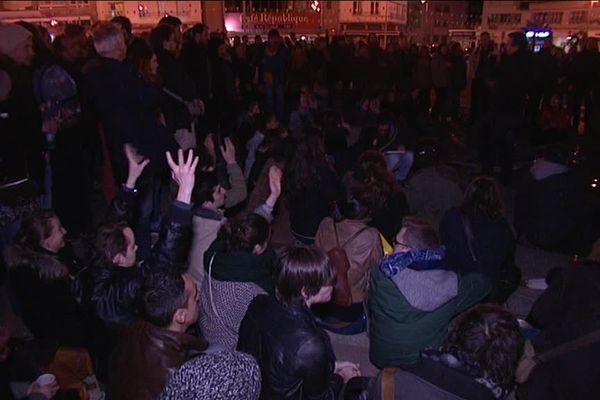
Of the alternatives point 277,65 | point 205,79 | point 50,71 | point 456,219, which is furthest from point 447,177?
point 277,65

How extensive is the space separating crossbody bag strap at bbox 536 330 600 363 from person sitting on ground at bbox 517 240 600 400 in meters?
0.01

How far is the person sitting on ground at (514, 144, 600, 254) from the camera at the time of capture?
4.98 m

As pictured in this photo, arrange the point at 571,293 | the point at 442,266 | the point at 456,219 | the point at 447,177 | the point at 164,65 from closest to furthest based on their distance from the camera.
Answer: the point at 571,293
the point at 442,266
the point at 456,219
the point at 447,177
the point at 164,65

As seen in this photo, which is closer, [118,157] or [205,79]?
[118,157]

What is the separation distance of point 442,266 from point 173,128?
375 cm

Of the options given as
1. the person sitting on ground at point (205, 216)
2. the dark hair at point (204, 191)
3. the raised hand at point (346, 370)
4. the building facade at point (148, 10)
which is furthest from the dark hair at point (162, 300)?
the building facade at point (148, 10)

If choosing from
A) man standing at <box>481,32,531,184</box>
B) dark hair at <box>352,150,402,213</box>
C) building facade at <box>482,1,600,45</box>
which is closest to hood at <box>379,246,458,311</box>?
dark hair at <box>352,150,402,213</box>

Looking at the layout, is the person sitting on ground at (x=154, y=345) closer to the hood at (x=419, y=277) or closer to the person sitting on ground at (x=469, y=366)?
the person sitting on ground at (x=469, y=366)

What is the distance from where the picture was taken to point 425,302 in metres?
2.86

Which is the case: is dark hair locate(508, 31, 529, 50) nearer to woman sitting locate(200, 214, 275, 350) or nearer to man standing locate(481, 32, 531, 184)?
man standing locate(481, 32, 531, 184)

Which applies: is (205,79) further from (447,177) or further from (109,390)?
(109,390)

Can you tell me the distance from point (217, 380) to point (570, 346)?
188 centimetres

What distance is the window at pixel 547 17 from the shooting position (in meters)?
15.5

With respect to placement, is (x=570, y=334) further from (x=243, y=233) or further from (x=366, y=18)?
(x=366, y=18)
